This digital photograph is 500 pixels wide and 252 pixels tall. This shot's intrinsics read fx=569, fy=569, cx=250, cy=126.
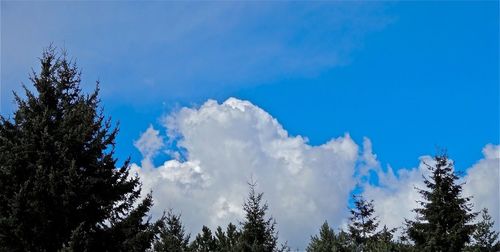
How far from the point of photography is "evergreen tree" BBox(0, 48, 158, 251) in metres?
18.3

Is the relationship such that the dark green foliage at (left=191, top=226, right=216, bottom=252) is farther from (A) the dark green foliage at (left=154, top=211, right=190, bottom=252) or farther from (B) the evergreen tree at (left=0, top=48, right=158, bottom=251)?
(B) the evergreen tree at (left=0, top=48, right=158, bottom=251)

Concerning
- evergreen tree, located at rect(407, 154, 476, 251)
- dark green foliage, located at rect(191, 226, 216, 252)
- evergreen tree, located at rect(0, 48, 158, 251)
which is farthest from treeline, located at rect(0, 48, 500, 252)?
dark green foliage, located at rect(191, 226, 216, 252)

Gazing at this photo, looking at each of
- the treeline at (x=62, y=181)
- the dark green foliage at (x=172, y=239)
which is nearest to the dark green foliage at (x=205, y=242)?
the dark green foliage at (x=172, y=239)

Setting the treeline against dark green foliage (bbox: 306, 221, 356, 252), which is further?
dark green foliage (bbox: 306, 221, 356, 252)

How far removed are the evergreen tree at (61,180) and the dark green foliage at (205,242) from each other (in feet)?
120

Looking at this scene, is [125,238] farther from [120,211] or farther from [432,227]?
[432,227]

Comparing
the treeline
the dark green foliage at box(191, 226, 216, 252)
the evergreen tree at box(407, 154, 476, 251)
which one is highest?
the dark green foliage at box(191, 226, 216, 252)

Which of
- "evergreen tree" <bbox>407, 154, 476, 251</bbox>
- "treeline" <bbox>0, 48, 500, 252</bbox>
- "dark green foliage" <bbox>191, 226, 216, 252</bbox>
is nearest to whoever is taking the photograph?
"treeline" <bbox>0, 48, 500, 252</bbox>

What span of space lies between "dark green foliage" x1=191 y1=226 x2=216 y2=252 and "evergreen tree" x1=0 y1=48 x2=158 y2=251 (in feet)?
120

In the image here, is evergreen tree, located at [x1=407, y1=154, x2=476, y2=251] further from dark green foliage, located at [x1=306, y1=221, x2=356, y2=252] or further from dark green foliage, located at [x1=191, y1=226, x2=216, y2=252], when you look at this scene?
dark green foliage, located at [x1=191, y1=226, x2=216, y2=252]

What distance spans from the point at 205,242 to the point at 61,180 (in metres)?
40.7

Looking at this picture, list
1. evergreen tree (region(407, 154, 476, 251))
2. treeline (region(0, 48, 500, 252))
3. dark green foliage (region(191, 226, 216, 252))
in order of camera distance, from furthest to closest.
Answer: dark green foliage (region(191, 226, 216, 252)) → evergreen tree (region(407, 154, 476, 251)) → treeline (region(0, 48, 500, 252))

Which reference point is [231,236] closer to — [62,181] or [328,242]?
[328,242]

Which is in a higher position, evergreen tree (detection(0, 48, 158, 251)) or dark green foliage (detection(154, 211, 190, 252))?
dark green foliage (detection(154, 211, 190, 252))
